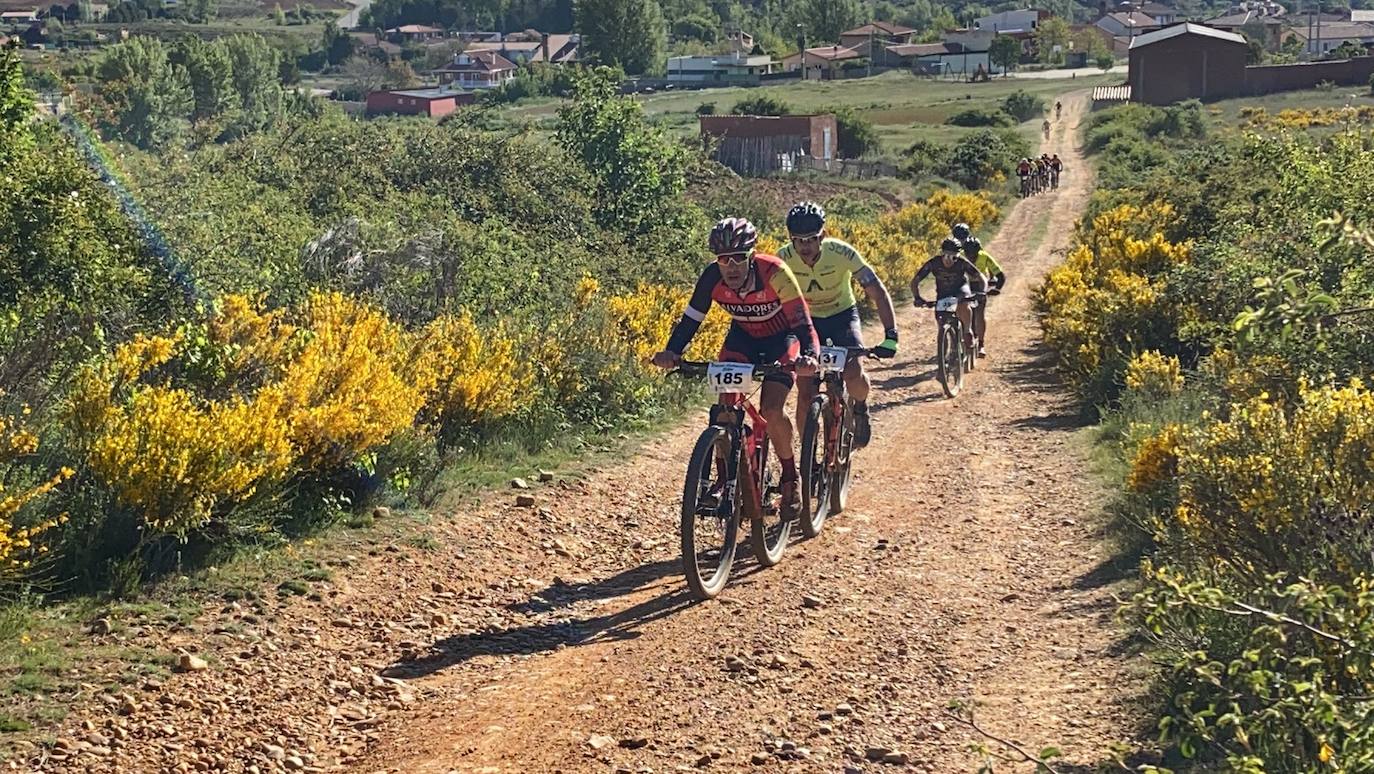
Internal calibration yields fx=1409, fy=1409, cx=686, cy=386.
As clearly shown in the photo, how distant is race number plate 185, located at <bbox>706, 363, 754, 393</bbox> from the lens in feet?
24.2

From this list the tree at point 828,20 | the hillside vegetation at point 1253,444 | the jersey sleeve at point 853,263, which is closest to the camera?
the hillside vegetation at point 1253,444

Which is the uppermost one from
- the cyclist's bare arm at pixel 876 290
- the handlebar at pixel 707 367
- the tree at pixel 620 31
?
the tree at pixel 620 31

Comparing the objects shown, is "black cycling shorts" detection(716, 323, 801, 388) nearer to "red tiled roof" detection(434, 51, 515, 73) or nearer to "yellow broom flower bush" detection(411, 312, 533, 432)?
"yellow broom flower bush" detection(411, 312, 533, 432)

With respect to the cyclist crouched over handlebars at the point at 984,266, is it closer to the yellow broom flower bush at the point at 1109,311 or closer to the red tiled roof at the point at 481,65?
the yellow broom flower bush at the point at 1109,311

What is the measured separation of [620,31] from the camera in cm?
12512

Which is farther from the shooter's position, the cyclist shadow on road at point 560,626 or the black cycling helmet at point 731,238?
the black cycling helmet at point 731,238

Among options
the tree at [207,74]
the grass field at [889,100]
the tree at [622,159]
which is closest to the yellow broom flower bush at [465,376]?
the tree at [622,159]

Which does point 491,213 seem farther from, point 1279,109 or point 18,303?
point 1279,109

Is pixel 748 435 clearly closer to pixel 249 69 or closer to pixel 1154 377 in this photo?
pixel 1154 377

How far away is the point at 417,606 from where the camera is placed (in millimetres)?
7289

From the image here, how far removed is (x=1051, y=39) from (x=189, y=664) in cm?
15032

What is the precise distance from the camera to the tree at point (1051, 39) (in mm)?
142625

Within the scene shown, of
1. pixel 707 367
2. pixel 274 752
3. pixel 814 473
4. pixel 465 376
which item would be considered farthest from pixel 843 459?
pixel 274 752

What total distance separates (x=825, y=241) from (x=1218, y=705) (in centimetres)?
497
